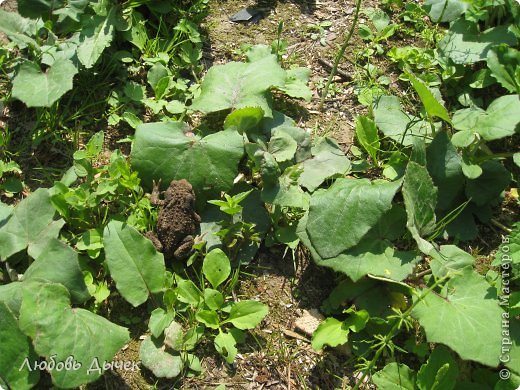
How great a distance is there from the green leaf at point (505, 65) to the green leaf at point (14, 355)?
2.77 meters

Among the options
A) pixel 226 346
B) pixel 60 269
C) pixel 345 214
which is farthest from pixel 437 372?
pixel 60 269

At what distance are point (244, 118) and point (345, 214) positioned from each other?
2.52ft

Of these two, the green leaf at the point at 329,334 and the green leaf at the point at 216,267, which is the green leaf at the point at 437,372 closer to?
the green leaf at the point at 329,334

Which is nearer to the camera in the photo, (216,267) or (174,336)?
(174,336)

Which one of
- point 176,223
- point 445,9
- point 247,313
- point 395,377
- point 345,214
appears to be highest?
point 445,9

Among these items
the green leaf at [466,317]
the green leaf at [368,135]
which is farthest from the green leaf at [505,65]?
the green leaf at [466,317]

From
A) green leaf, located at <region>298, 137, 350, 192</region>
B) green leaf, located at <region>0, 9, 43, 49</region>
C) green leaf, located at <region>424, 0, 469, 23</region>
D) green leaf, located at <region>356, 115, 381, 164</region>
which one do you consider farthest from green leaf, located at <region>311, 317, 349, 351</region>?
green leaf, located at <region>0, 9, 43, 49</region>

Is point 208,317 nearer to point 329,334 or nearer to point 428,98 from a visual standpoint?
point 329,334

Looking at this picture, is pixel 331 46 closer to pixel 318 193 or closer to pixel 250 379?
pixel 318 193

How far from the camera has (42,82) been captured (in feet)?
10.6

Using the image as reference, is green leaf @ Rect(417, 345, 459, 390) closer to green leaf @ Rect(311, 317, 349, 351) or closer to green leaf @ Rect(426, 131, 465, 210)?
green leaf @ Rect(311, 317, 349, 351)

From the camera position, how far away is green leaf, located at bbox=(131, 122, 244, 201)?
3.01 metres

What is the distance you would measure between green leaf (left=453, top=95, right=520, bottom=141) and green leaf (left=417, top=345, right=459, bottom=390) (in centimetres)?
112

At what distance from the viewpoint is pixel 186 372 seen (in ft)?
8.77
